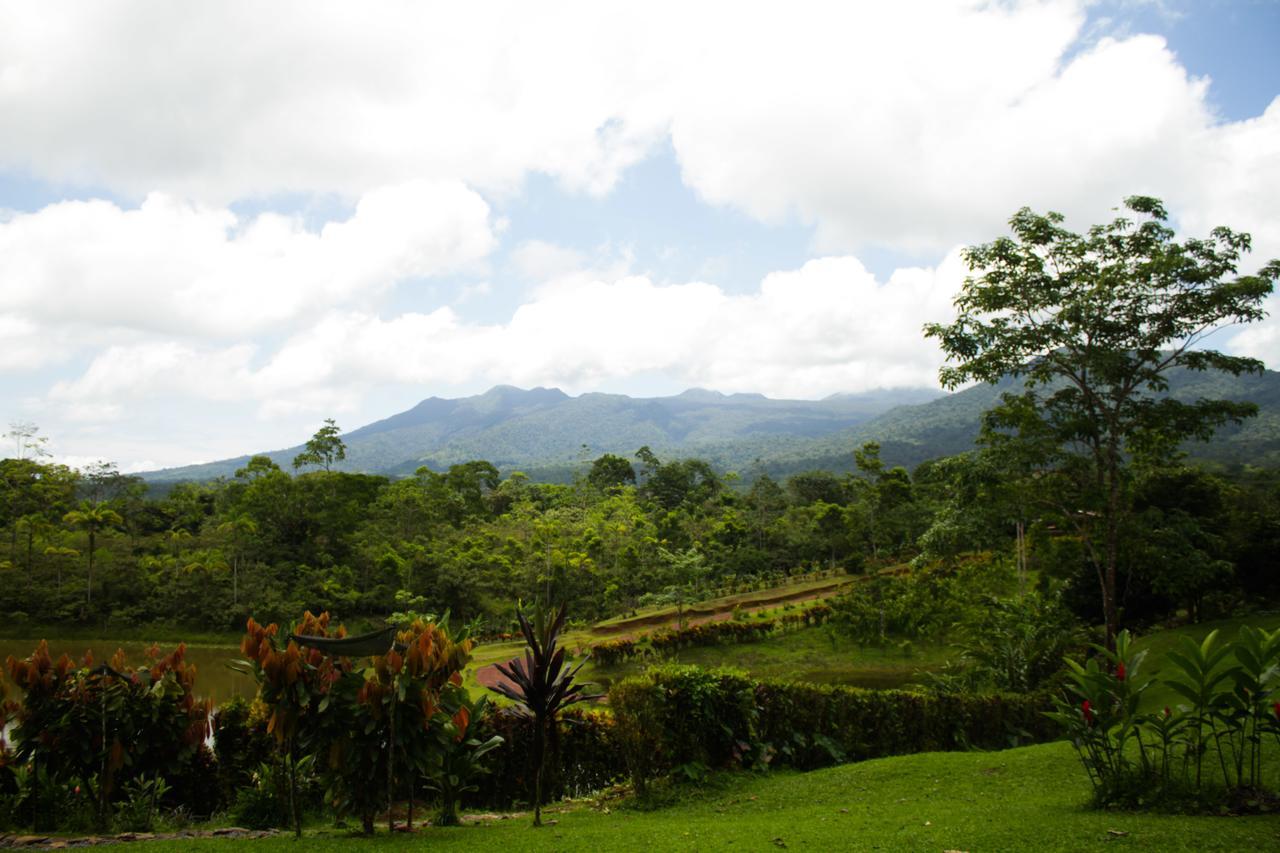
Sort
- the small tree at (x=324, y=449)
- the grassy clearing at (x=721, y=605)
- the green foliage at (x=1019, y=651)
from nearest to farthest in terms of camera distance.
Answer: the green foliage at (x=1019, y=651), the grassy clearing at (x=721, y=605), the small tree at (x=324, y=449)

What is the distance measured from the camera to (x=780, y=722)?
692 cm

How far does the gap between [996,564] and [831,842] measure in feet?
74.6

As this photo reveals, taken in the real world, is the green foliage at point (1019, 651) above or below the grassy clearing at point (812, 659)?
above

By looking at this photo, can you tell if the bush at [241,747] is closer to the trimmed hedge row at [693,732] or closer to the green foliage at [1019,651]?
the trimmed hedge row at [693,732]

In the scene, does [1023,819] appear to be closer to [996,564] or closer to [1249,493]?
[1249,493]

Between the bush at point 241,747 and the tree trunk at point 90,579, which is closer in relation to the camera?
the bush at point 241,747

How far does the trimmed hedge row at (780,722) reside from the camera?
6012 millimetres

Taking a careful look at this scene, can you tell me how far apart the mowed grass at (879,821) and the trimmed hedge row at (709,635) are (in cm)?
1226

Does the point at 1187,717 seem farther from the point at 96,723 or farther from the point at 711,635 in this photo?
the point at 711,635

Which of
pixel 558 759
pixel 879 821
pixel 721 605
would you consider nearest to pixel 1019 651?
pixel 879 821

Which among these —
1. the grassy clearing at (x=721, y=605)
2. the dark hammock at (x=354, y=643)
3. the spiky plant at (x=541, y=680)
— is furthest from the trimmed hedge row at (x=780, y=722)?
the grassy clearing at (x=721, y=605)

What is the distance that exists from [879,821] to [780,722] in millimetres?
2332

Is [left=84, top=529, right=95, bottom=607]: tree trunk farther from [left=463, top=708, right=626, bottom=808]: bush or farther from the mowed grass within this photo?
the mowed grass

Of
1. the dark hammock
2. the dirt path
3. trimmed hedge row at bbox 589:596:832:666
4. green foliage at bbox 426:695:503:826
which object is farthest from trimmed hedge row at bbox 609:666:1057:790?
the dirt path
